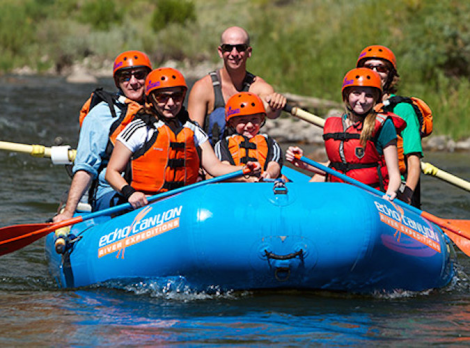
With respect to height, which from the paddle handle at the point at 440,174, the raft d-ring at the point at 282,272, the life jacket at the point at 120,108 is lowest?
the raft d-ring at the point at 282,272

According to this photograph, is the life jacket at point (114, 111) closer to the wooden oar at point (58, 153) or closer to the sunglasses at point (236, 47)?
the wooden oar at point (58, 153)

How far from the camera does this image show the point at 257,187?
4621 millimetres

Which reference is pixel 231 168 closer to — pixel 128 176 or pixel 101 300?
pixel 128 176

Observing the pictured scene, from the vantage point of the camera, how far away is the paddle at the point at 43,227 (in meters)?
4.99

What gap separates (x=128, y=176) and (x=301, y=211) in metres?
1.34

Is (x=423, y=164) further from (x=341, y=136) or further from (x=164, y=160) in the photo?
(x=164, y=160)

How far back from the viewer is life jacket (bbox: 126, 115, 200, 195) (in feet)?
17.0

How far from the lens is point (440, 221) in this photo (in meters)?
5.33

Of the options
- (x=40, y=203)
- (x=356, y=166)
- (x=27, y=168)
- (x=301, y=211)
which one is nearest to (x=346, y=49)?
(x=27, y=168)

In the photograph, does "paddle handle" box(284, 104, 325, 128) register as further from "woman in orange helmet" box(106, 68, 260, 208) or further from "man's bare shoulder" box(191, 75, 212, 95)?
"woman in orange helmet" box(106, 68, 260, 208)

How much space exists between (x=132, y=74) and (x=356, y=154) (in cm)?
162

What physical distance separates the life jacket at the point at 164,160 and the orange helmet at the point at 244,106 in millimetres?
358

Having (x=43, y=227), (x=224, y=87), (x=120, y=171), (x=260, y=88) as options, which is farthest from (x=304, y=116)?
(x=43, y=227)

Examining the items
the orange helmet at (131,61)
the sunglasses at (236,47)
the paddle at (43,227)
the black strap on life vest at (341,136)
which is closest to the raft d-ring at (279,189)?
the paddle at (43,227)
